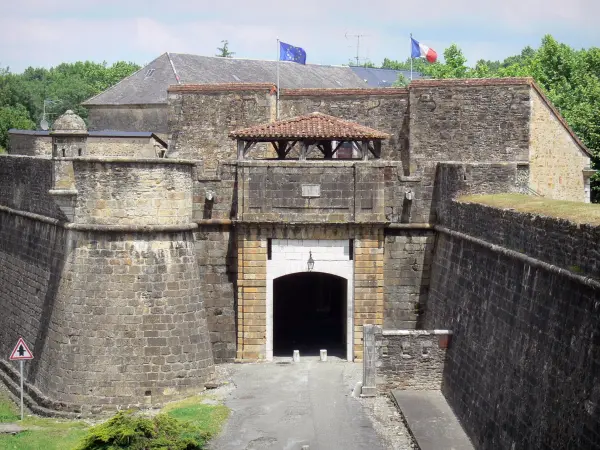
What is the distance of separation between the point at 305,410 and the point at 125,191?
570 centimetres

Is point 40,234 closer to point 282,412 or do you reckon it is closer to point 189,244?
point 189,244

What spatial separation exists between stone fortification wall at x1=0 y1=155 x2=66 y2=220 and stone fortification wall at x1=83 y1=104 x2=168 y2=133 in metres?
13.6

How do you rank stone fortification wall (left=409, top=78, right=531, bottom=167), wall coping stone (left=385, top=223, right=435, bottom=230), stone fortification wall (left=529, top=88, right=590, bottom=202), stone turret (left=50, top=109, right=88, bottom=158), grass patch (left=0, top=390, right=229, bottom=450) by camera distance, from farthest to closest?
stone fortification wall (left=529, top=88, right=590, bottom=202) → stone fortification wall (left=409, top=78, right=531, bottom=167) → stone turret (left=50, top=109, right=88, bottom=158) → wall coping stone (left=385, top=223, right=435, bottom=230) → grass patch (left=0, top=390, right=229, bottom=450)

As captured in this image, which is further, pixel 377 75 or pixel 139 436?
pixel 377 75

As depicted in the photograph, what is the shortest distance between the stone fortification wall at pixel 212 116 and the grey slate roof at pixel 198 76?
13723 millimetres

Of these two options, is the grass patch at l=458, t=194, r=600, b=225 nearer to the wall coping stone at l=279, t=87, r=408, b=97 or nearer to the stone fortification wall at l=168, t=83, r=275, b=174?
the wall coping stone at l=279, t=87, r=408, b=97

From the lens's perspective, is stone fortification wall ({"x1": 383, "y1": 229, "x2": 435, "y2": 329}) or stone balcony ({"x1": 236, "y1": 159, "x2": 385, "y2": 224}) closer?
stone balcony ({"x1": 236, "y1": 159, "x2": 385, "y2": 224})

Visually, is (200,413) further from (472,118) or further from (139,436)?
(472,118)

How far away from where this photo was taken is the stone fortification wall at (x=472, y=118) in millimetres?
25688

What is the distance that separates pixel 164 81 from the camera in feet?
139

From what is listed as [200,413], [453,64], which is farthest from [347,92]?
[453,64]

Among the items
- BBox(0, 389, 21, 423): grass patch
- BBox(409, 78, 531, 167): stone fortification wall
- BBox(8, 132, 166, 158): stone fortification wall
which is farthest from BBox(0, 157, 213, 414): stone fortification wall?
BBox(8, 132, 166, 158): stone fortification wall

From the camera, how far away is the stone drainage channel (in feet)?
53.5

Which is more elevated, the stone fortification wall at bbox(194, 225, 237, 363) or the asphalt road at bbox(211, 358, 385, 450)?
the stone fortification wall at bbox(194, 225, 237, 363)
